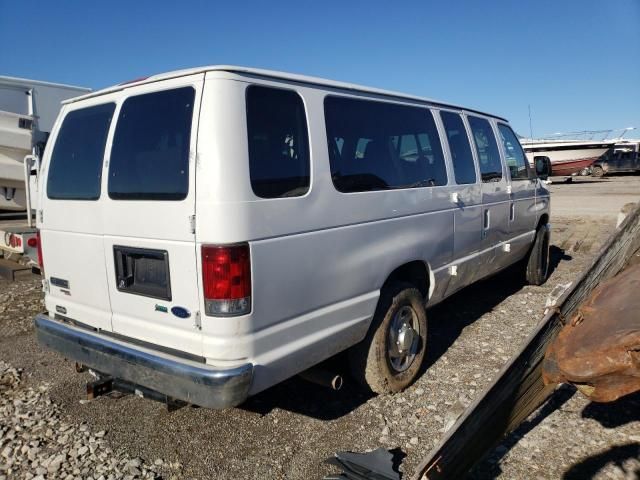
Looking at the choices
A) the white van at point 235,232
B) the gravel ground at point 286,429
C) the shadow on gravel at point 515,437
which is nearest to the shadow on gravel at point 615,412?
the gravel ground at point 286,429

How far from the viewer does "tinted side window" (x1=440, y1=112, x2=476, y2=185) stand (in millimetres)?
4414

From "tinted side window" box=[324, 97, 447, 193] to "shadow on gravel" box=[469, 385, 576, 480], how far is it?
177 cm

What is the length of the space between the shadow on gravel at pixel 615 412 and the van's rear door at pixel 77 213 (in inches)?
125

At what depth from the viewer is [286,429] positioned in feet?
11.0

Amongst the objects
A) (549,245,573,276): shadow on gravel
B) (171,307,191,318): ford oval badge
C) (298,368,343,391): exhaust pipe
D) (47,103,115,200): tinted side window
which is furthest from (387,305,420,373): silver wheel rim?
(549,245,573,276): shadow on gravel

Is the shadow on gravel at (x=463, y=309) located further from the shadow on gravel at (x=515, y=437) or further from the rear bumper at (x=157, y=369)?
the rear bumper at (x=157, y=369)

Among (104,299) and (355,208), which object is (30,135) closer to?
(104,299)

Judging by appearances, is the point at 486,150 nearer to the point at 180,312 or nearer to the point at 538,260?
the point at 538,260

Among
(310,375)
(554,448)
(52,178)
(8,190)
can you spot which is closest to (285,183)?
(310,375)

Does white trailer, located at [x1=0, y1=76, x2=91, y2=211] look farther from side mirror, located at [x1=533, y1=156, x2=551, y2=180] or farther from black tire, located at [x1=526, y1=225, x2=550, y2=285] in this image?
black tire, located at [x1=526, y1=225, x2=550, y2=285]

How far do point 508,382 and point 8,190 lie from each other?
8714 mm

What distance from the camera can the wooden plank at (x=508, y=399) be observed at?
2037 millimetres

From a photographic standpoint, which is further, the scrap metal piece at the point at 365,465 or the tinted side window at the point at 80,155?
the tinted side window at the point at 80,155

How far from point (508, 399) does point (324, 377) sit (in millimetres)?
1155
